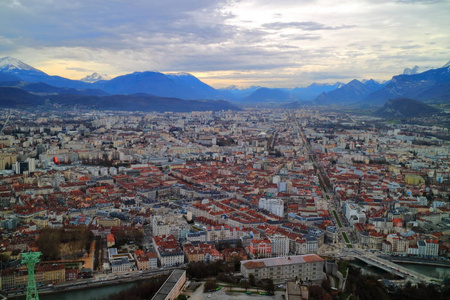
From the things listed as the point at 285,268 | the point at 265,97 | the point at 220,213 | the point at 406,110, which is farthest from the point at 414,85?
the point at 285,268

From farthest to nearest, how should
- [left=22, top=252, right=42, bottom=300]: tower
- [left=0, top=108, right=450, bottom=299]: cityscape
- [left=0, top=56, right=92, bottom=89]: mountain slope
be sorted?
1. [left=0, top=56, right=92, bottom=89]: mountain slope
2. [left=0, top=108, right=450, bottom=299]: cityscape
3. [left=22, top=252, right=42, bottom=300]: tower

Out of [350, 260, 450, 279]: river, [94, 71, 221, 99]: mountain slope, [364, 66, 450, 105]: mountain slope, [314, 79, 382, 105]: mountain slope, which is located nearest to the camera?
[350, 260, 450, 279]: river

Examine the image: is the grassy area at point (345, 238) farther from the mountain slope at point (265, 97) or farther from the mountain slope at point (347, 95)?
the mountain slope at point (265, 97)

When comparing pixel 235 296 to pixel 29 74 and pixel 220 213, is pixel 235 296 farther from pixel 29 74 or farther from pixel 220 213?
pixel 29 74

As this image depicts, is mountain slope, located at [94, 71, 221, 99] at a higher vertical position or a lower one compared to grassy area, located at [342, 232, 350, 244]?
higher

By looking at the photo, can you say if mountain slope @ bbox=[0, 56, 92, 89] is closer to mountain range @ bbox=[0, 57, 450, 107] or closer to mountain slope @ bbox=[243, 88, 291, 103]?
mountain range @ bbox=[0, 57, 450, 107]

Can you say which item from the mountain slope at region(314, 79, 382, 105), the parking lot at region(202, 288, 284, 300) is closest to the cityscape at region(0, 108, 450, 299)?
the parking lot at region(202, 288, 284, 300)

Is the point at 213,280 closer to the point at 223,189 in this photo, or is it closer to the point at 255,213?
the point at 255,213

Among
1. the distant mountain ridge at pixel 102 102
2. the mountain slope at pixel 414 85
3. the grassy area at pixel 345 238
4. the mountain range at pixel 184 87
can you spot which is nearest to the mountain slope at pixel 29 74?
the mountain range at pixel 184 87

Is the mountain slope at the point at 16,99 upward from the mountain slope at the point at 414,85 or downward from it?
downward
